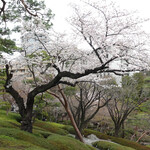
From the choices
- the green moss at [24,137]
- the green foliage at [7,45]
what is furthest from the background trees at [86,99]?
the green foliage at [7,45]

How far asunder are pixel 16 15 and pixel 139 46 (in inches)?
195

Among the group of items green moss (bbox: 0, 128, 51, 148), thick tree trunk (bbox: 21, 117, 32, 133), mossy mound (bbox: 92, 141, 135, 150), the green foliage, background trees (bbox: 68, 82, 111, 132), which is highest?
the green foliage

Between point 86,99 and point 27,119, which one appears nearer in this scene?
point 27,119

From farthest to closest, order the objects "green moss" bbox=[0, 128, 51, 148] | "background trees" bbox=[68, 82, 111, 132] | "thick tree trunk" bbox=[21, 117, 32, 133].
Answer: "background trees" bbox=[68, 82, 111, 132] < "thick tree trunk" bbox=[21, 117, 32, 133] < "green moss" bbox=[0, 128, 51, 148]

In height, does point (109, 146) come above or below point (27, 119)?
below

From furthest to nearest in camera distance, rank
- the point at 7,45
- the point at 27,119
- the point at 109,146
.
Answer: the point at 109,146, the point at 7,45, the point at 27,119

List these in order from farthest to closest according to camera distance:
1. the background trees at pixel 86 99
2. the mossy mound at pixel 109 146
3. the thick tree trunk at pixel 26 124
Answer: the background trees at pixel 86 99
the mossy mound at pixel 109 146
the thick tree trunk at pixel 26 124

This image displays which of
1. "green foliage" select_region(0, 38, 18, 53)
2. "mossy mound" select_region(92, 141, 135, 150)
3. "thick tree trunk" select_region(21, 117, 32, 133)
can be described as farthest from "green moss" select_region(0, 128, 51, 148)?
Result: "mossy mound" select_region(92, 141, 135, 150)

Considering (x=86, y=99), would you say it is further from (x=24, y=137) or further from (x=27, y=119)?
(x=24, y=137)

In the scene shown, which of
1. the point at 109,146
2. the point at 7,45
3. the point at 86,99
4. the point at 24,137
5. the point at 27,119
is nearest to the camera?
the point at 24,137

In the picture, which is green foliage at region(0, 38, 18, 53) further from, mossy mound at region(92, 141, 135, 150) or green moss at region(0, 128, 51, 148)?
mossy mound at region(92, 141, 135, 150)

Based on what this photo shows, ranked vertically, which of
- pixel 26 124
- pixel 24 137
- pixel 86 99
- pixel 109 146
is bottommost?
pixel 109 146

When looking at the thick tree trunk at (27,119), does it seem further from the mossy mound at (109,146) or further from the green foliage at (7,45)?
the mossy mound at (109,146)

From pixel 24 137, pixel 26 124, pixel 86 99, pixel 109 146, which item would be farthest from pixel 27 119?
pixel 109 146
